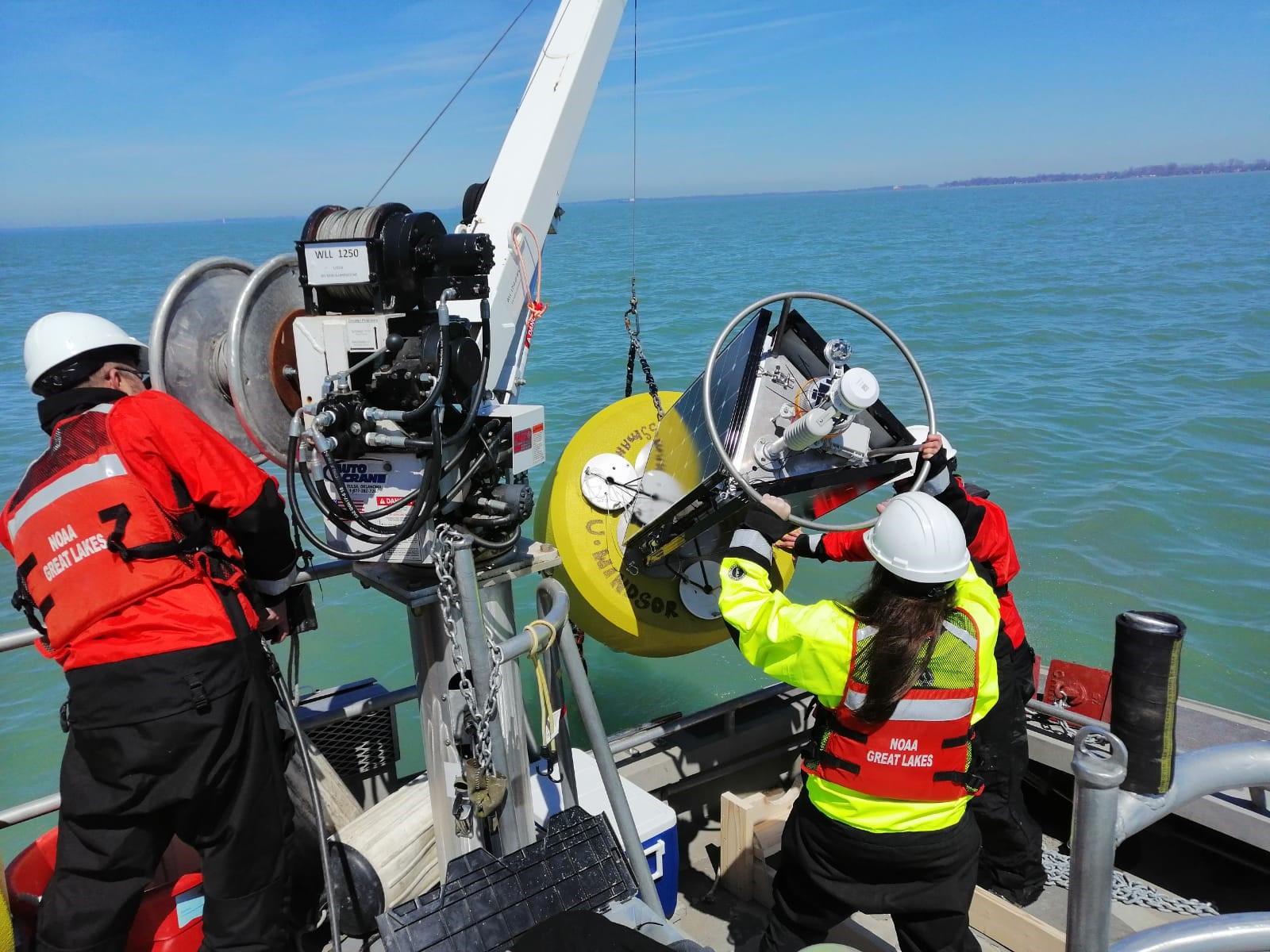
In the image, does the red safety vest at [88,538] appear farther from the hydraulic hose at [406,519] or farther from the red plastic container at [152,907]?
the red plastic container at [152,907]

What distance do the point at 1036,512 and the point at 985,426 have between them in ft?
10.2

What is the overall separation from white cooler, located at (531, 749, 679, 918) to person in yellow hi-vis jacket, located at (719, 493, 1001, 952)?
0.56 metres

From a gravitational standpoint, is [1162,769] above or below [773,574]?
above

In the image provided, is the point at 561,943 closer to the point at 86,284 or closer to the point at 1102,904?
the point at 1102,904

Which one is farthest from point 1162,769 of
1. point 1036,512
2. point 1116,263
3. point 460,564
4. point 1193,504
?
point 1116,263

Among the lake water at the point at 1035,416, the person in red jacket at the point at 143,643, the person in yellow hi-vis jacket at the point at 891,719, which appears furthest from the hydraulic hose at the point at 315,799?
the lake water at the point at 1035,416

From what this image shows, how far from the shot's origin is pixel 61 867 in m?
2.13

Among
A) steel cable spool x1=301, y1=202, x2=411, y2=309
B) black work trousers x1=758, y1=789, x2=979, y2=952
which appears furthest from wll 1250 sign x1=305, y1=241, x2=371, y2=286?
black work trousers x1=758, y1=789, x2=979, y2=952

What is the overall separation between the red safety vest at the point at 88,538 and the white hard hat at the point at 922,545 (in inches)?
66.0

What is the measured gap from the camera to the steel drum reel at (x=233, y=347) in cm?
256

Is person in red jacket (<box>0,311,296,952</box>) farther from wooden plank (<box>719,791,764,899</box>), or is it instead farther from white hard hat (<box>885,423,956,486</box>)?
white hard hat (<box>885,423,956,486</box>)

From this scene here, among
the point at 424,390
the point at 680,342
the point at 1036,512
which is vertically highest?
the point at 424,390

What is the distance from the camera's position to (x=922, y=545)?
6.83 feet

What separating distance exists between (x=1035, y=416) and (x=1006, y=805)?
11093 mm
